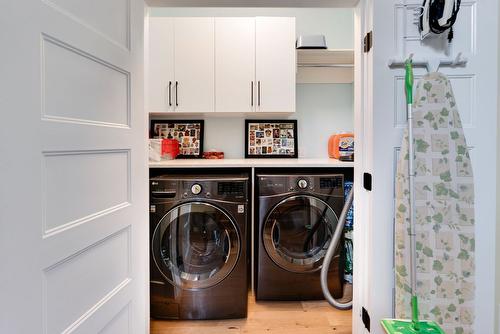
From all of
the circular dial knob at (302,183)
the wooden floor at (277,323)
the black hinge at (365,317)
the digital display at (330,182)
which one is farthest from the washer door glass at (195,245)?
the black hinge at (365,317)

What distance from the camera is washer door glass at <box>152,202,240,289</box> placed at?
182 centimetres

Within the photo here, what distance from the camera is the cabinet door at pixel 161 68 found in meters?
2.33

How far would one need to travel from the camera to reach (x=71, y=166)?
31.6 inches

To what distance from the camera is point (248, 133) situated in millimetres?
2666

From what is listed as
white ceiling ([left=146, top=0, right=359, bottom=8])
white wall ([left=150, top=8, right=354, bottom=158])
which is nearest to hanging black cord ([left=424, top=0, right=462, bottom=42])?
white ceiling ([left=146, top=0, right=359, bottom=8])

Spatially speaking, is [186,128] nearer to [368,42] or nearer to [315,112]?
[315,112]

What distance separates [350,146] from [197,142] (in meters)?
1.36

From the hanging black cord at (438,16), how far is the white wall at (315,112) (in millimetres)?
1572

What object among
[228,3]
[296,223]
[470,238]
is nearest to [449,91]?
[470,238]

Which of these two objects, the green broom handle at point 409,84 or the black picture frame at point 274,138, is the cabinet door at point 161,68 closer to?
the black picture frame at point 274,138

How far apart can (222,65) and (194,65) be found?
0.76ft

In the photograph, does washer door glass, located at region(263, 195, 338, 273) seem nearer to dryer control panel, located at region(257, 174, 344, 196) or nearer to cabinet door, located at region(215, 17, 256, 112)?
dryer control panel, located at region(257, 174, 344, 196)

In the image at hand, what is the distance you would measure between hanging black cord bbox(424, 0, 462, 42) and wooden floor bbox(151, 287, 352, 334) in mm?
1686

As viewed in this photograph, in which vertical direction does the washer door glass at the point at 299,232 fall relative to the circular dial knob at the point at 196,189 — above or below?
below
